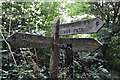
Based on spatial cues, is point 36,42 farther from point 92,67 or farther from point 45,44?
point 92,67

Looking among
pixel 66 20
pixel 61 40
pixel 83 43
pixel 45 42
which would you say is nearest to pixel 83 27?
pixel 83 43

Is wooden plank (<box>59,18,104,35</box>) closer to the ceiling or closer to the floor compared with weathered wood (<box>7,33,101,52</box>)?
closer to the ceiling

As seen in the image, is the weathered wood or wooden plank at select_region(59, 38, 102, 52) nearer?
the weathered wood

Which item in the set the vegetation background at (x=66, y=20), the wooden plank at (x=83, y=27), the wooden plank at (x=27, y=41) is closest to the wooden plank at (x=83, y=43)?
the wooden plank at (x=83, y=27)

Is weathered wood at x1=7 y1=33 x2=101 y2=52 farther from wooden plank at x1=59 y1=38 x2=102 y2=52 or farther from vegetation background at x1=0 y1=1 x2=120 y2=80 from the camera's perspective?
vegetation background at x1=0 y1=1 x2=120 y2=80

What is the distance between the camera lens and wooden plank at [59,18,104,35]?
1.57m

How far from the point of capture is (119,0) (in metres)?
3.36

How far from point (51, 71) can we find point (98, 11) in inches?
93.4

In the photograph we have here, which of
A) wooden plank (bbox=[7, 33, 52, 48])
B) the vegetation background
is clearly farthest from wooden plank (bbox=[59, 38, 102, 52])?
the vegetation background

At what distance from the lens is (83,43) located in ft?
5.67

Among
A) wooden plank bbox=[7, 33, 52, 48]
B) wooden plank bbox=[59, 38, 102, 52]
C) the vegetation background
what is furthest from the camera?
the vegetation background

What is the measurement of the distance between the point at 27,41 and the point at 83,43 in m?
0.70

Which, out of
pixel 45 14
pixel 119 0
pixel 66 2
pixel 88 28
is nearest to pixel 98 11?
pixel 119 0

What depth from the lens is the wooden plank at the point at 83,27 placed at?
1.57 m
